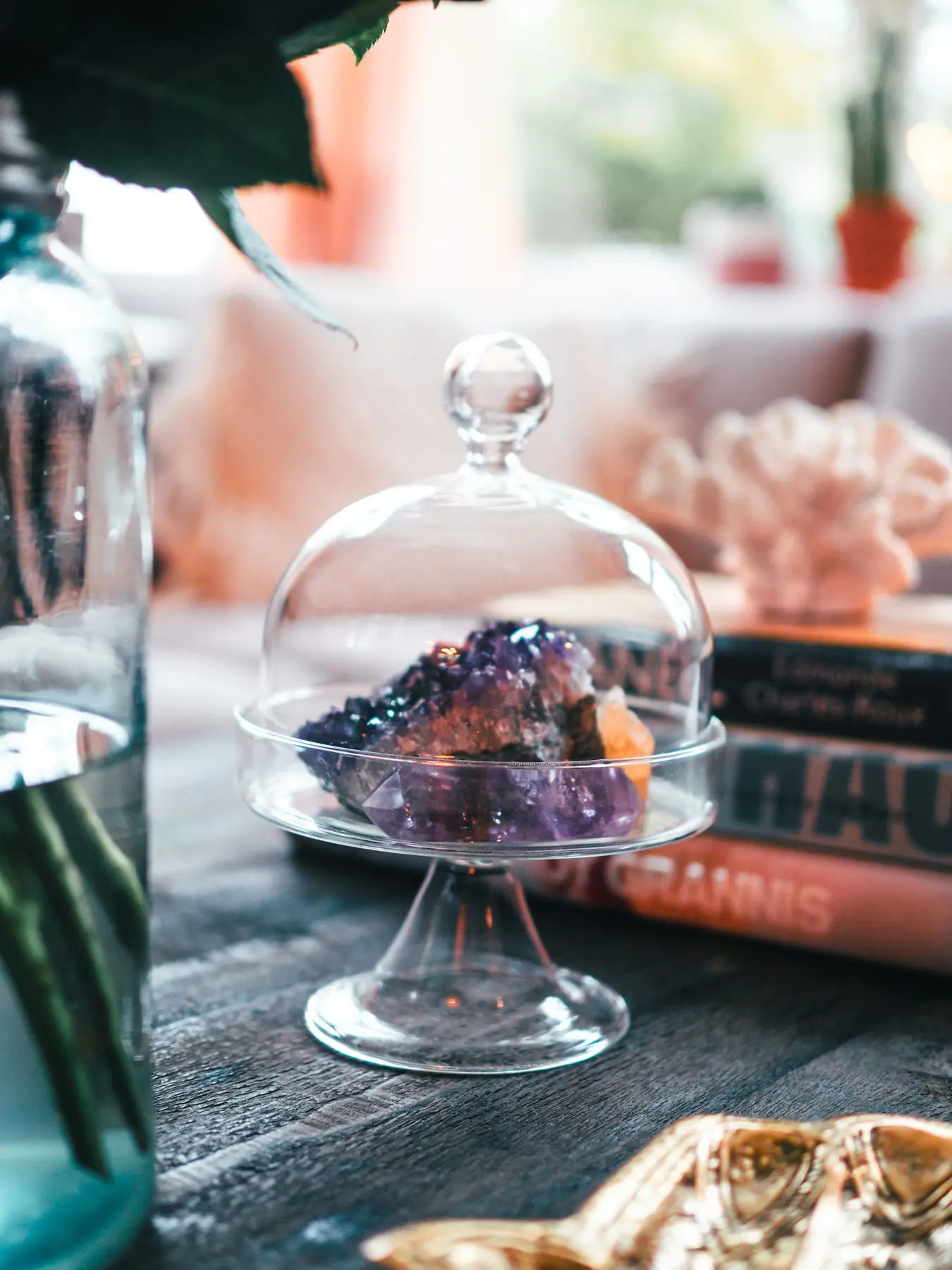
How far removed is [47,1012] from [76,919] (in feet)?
0.09

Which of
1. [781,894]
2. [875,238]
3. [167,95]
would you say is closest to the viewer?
[167,95]

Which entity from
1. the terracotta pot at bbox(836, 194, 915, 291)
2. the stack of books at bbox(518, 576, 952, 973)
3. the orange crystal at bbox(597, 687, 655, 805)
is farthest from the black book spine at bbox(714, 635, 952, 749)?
the terracotta pot at bbox(836, 194, 915, 291)

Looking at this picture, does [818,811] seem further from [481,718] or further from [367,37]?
[367,37]

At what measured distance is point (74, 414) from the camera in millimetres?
410

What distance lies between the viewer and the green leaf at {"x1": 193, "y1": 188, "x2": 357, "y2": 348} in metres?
0.42

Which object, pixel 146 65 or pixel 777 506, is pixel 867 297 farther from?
pixel 146 65

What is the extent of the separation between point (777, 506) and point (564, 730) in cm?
38

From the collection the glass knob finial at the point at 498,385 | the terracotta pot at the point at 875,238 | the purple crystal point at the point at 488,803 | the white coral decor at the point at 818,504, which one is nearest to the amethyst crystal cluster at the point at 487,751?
the purple crystal point at the point at 488,803

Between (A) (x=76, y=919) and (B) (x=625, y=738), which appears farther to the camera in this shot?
(B) (x=625, y=738)

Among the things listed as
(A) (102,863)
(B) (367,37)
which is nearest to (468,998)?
(A) (102,863)

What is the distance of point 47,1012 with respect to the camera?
1.25ft

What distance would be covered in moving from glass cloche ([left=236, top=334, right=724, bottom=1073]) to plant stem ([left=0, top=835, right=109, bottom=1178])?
0.16m

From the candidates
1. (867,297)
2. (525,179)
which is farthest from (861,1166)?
(525,179)

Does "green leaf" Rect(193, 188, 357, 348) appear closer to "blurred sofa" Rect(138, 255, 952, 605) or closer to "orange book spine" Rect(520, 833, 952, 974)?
"orange book spine" Rect(520, 833, 952, 974)
